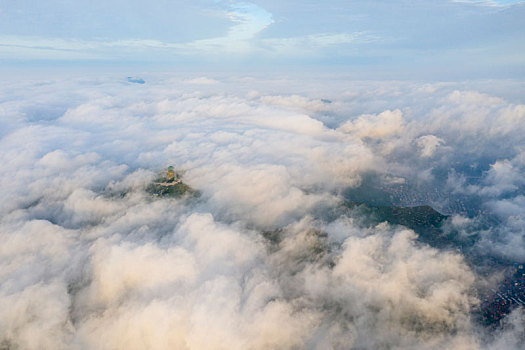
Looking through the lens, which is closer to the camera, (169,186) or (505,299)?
(505,299)

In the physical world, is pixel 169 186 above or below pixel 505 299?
above

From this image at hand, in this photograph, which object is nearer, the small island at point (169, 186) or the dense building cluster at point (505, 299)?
the dense building cluster at point (505, 299)

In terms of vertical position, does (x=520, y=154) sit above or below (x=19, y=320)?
above

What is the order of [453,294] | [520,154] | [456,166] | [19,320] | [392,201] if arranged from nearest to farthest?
[19,320] < [453,294] < [392,201] < [520,154] < [456,166]

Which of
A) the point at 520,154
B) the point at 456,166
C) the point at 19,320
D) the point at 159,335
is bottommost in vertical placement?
the point at 19,320

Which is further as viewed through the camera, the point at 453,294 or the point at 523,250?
the point at 523,250

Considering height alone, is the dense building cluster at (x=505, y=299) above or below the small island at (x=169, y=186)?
below

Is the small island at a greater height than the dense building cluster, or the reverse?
the small island

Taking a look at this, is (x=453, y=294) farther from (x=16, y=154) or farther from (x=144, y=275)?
(x=16, y=154)

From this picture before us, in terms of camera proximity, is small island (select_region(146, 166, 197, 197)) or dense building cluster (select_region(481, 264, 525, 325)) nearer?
dense building cluster (select_region(481, 264, 525, 325))

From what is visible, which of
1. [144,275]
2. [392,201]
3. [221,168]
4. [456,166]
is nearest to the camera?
[144,275]

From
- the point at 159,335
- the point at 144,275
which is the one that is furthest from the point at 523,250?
the point at 144,275
